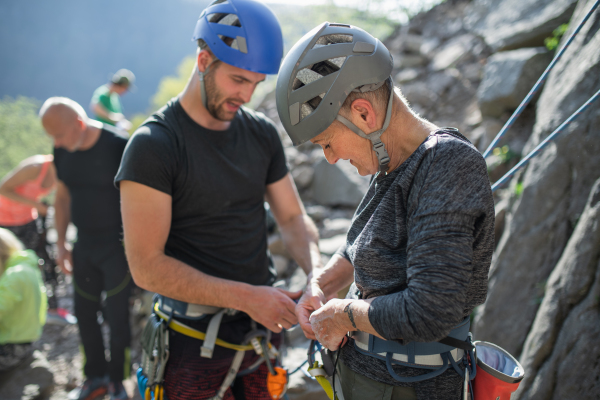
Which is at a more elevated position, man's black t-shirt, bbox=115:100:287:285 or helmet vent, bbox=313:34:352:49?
helmet vent, bbox=313:34:352:49

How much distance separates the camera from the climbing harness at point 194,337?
7.00 ft

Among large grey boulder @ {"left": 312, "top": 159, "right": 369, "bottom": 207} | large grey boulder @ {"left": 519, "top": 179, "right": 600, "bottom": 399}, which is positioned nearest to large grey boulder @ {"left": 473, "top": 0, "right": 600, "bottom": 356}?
large grey boulder @ {"left": 519, "top": 179, "right": 600, "bottom": 399}

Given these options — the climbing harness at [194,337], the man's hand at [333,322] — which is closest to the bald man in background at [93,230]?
the climbing harness at [194,337]

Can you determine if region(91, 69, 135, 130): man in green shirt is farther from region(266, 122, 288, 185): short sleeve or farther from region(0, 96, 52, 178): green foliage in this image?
region(0, 96, 52, 178): green foliage

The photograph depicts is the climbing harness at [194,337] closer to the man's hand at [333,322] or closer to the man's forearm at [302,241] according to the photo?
the man's forearm at [302,241]

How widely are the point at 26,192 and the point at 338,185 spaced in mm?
4662

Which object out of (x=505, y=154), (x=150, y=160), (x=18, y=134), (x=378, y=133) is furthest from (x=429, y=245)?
(x=18, y=134)

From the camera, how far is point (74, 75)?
76.4m

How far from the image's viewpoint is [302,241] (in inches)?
100

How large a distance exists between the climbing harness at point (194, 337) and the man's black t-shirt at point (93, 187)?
2120mm

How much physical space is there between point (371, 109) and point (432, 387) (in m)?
1.07

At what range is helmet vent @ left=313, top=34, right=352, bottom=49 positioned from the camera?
1.48 metres

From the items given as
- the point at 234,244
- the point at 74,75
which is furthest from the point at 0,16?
the point at 234,244

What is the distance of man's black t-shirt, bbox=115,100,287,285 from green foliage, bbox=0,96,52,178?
16859 mm
